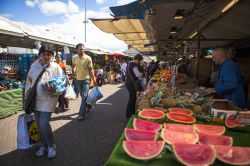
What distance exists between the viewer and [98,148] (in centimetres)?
446

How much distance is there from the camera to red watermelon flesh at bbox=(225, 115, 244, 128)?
217cm

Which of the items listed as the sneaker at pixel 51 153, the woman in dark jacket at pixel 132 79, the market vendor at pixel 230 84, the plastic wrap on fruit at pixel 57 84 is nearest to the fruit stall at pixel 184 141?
the market vendor at pixel 230 84

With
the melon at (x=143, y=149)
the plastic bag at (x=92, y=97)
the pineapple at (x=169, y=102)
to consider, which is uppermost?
the pineapple at (x=169, y=102)

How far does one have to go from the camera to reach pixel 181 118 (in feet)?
7.86

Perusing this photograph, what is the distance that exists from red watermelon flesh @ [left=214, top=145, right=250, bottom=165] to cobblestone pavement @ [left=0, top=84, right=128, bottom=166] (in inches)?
108

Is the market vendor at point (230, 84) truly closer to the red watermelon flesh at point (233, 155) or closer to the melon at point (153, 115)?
the melon at point (153, 115)

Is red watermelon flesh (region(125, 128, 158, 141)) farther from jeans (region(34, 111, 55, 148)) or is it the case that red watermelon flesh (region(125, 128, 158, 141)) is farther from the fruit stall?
jeans (region(34, 111, 55, 148))

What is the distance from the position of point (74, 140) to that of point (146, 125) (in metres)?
3.19

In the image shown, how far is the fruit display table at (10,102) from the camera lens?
22.3 feet

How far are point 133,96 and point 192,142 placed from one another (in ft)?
16.7

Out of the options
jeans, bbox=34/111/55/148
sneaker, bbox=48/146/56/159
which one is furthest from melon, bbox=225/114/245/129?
sneaker, bbox=48/146/56/159

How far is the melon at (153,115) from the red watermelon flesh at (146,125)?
0.53 ft

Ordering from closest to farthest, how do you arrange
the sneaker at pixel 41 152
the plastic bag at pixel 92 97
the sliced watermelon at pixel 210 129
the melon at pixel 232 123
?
the sliced watermelon at pixel 210 129 → the melon at pixel 232 123 → the sneaker at pixel 41 152 → the plastic bag at pixel 92 97

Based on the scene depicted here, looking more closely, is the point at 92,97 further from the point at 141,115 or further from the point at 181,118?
the point at 181,118
